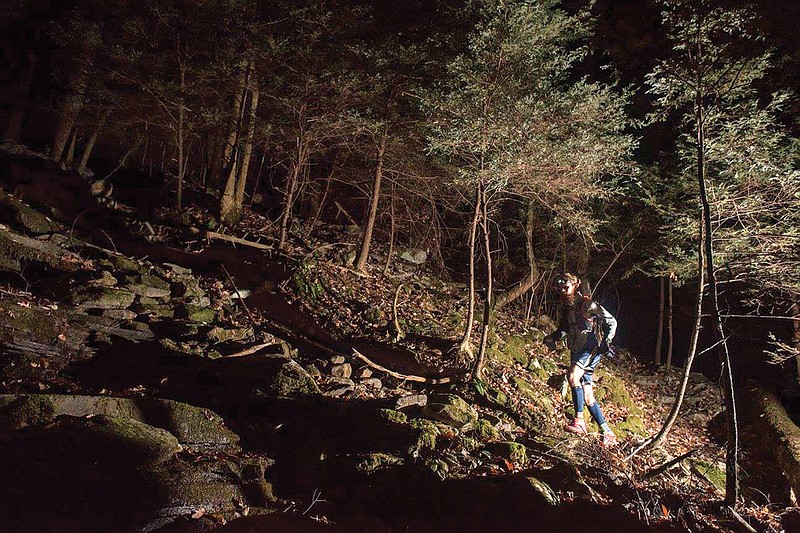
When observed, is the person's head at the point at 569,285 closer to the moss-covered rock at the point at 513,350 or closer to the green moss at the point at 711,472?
the moss-covered rock at the point at 513,350

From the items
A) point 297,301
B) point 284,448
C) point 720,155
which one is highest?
point 720,155

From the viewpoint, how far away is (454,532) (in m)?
3.64

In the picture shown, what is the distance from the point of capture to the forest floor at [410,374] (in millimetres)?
4930

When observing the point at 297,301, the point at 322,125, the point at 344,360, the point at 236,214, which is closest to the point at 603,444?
the point at 344,360

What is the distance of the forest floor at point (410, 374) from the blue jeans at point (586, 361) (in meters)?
1.12

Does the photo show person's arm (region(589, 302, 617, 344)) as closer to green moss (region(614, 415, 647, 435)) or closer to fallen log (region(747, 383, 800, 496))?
green moss (region(614, 415, 647, 435))

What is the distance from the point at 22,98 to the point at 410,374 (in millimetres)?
21697

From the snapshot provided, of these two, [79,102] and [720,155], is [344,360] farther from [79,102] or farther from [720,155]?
[79,102]

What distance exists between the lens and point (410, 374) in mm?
9320

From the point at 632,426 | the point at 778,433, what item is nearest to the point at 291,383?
the point at 632,426

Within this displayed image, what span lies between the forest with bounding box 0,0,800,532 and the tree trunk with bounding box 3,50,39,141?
2.25 m

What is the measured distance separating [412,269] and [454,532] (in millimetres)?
12336

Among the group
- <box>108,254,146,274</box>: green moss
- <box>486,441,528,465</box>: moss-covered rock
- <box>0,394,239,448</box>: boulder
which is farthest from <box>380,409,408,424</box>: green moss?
<box>108,254,146,274</box>: green moss

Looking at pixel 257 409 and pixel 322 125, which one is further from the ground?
pixel 322 125
